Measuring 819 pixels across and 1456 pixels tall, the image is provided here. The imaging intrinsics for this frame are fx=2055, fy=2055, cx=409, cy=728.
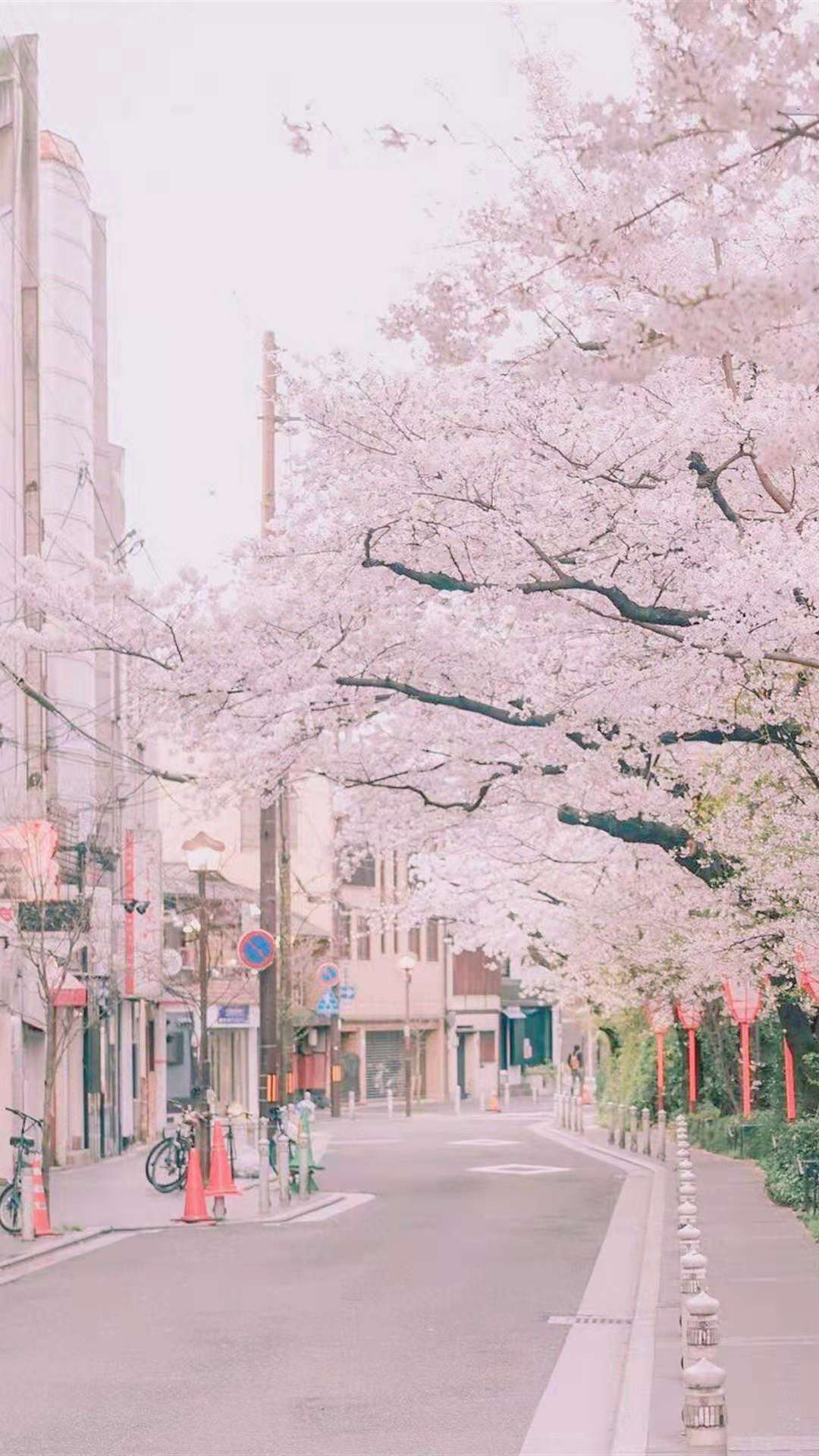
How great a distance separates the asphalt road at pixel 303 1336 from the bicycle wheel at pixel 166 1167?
384cm

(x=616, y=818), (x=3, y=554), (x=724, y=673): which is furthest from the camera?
(x=3, y=554)

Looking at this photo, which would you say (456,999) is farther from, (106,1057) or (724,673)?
(724,673)

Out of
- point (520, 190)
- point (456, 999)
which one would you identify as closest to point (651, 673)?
point (520, 190)

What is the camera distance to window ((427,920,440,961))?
84.4 meters

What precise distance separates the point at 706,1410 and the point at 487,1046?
3317 inches

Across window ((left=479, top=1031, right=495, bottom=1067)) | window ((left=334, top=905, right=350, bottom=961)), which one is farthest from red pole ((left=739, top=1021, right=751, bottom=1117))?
window ((left=479, top=1031, right=495, bottom=1067))

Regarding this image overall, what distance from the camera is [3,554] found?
34219 mm

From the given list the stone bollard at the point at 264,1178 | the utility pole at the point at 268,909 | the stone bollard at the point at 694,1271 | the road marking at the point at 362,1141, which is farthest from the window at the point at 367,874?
the stone bollard at the point at 694,1271

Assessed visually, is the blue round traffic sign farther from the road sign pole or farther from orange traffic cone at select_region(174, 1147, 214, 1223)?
the road sign pole

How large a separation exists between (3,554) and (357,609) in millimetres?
17443

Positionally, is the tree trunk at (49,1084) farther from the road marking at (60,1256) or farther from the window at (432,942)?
the window at (432,942)

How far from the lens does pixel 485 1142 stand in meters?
46.5

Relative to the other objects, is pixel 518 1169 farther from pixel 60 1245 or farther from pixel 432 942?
pixel 432 942

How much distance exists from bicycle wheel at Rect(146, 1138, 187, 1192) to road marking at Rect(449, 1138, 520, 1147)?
16.0 meters
